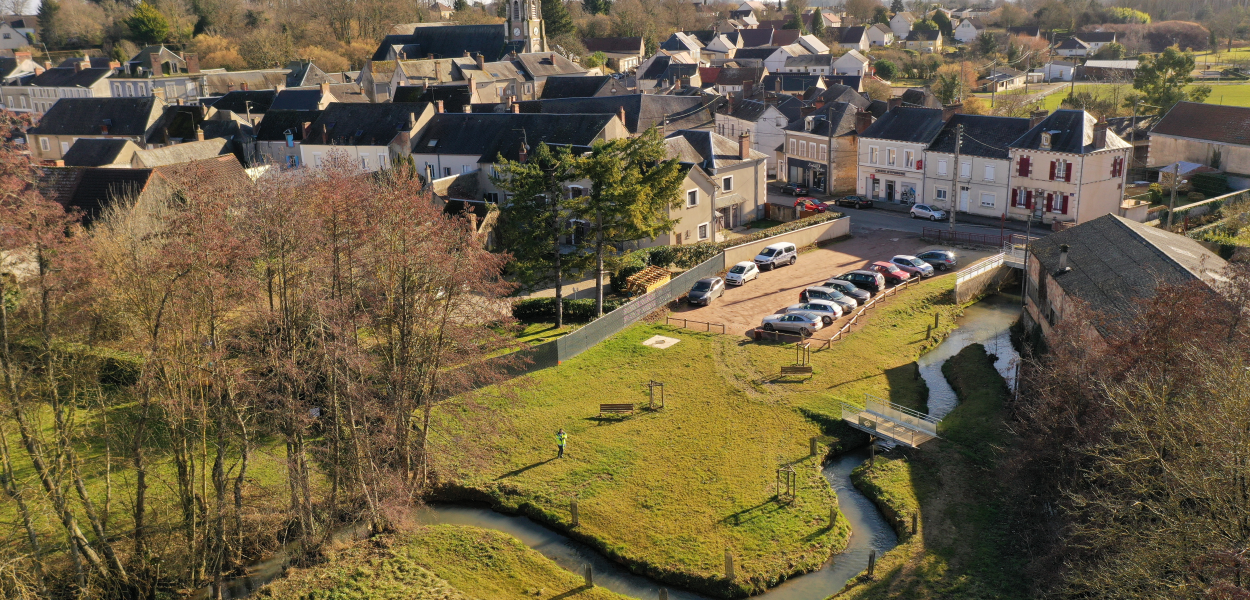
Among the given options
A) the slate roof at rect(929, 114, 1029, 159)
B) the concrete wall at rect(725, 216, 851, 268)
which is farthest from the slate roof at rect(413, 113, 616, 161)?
the slate roof at rect(929, 114, 1029, 159)

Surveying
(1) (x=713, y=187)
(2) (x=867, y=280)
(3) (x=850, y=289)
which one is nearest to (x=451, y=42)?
(1) (x=713, y=187)

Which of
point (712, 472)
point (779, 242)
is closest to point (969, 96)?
point (779, 242)

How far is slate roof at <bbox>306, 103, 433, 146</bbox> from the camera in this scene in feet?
191

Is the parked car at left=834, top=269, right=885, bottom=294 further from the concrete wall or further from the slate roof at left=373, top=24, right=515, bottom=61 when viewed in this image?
the slate roof at left=373, top=24, right=515, bottom=61

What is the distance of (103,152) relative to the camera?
181 ft

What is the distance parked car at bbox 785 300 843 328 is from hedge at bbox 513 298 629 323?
7154 mm

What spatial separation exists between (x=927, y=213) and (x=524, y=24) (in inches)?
2630

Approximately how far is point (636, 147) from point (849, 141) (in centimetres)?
2901

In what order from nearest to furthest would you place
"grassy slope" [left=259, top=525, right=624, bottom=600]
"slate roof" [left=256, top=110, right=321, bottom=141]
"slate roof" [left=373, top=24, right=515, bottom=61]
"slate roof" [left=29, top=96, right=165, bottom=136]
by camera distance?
1. "grassy slope" [left=259, top=525, right=624, bottom=600]
2. "slate roof" [left=256, top=110, right=321, bottom=141]
3. "slate roof" [left=29, top=96, right=165, bottom=136]
4. "slate roof" [left=373, top=24, right=515, bottom=61]

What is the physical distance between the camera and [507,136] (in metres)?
53.5

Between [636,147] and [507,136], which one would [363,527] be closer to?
[636,147]

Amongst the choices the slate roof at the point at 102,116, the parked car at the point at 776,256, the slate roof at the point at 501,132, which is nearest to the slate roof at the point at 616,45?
the slate roof at the point at 102,116

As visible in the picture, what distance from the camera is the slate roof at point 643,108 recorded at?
2392 inches

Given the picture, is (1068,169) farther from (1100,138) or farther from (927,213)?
(927,213)
